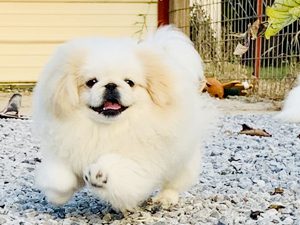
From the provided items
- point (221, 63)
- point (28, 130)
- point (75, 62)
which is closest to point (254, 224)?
point (75, 62)

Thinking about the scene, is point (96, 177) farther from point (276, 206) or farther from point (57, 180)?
point (276, 206)

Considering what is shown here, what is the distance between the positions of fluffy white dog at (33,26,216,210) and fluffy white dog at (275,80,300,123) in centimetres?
282

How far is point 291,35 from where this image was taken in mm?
6223

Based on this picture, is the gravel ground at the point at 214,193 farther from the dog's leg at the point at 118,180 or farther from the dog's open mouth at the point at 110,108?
the dog's open mouth at the point at 110,108

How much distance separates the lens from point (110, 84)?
229 centimetres

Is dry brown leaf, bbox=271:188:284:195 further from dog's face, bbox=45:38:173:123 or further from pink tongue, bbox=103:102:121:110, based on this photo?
pink tongue, bbox=103:102:121:110

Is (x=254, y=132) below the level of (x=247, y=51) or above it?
below

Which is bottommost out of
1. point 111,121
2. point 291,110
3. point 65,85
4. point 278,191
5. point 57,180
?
point 291,110

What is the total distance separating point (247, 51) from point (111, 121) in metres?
4.37

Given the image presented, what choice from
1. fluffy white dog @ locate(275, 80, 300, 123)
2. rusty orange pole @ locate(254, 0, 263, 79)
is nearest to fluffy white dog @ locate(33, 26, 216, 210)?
fluffy white dog @ locate(275, 80, 300, 123)

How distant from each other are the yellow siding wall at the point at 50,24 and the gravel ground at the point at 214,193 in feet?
12.2

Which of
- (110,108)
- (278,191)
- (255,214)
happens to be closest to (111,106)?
(110,108)

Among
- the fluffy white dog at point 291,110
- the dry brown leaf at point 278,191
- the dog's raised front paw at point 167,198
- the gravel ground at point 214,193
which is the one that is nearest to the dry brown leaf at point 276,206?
the gravel ground at point 214,193

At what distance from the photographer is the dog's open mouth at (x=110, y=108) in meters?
2.31
